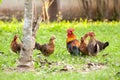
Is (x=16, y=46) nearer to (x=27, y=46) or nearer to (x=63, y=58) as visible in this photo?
(x=63, y=58)

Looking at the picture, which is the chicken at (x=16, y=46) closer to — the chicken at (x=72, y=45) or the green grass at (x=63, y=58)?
the green grass at (x=63, y=58)

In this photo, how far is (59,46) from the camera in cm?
1270

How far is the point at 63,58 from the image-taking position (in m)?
10.7

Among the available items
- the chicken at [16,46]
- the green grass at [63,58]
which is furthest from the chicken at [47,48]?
the chicken at [16,46]

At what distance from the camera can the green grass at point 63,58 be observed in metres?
8.48

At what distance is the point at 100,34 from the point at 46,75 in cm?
698

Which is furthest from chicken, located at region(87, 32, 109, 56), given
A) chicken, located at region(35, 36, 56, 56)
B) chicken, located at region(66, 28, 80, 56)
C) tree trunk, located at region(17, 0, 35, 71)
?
tree trunk, located at region(17, 0, 35, 71)

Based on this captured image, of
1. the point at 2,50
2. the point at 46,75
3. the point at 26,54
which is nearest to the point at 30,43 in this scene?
the point at 26,54

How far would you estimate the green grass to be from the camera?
8484 mm

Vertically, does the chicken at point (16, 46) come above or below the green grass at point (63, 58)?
above

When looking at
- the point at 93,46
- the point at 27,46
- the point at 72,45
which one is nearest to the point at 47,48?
the point at 72,45

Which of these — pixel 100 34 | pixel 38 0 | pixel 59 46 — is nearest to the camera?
pixel 59 46

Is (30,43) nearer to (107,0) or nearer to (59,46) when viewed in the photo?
(59,46)

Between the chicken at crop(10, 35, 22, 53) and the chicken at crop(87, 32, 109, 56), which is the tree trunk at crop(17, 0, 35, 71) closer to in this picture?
the chicken at crop(10, 35, 22, 53)
